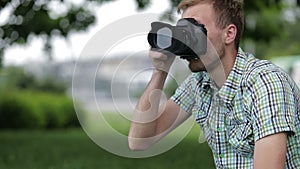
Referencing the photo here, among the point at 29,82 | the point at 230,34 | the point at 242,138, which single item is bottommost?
the point at 29,82

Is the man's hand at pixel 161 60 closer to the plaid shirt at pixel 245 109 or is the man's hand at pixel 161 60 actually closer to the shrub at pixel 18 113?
the plaid shirt at pixel 245 109

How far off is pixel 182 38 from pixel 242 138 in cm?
49

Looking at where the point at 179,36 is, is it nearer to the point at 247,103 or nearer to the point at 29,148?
the point at 247,103

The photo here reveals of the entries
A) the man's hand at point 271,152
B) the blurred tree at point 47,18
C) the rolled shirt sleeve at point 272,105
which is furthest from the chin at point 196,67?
the blurred tree at point 47,18

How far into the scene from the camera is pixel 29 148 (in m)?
9.78

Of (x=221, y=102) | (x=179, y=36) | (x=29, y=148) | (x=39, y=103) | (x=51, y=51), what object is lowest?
(x=39, y=103)

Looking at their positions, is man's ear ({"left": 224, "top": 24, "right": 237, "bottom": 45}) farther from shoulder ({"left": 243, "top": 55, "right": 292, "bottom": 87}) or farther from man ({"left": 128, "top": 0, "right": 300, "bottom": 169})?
shoulder ({"left": 243, "top": 55, "right": 292, "bottom": 87})

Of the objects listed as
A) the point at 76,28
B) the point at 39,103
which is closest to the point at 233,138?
the point at 76,28

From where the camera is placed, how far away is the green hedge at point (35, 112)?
1825cm

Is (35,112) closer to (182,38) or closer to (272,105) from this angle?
(182,38)

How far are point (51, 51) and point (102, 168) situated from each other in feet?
16.0

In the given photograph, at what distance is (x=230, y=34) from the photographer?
2.86m

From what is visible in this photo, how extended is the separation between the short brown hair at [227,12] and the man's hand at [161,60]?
0.24 meters

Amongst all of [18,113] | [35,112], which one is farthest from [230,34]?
[35,112]
